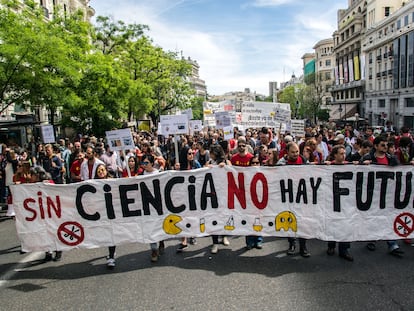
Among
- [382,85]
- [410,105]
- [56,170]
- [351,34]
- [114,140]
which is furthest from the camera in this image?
[351,34]

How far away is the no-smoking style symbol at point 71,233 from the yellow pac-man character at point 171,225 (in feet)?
4.05

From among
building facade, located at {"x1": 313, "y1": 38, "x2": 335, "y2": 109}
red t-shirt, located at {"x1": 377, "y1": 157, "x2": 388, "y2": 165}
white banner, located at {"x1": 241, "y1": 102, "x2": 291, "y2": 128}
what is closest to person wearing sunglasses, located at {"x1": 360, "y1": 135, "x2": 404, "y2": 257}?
red t-shirt, located at {"x1": 377, "y1": 157, "x2": 388, "y2": 165}

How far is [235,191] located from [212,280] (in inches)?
55.4

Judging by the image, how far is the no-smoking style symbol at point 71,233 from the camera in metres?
5.43

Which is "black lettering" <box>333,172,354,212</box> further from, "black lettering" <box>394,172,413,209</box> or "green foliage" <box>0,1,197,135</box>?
"green foliage" <box>0,1,197,135</box>

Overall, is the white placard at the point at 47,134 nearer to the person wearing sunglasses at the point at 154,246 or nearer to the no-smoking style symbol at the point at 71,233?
the person wearing sunglasses at the point at 154,246

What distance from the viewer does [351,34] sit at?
6562cm

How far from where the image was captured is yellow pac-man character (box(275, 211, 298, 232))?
5434 mm

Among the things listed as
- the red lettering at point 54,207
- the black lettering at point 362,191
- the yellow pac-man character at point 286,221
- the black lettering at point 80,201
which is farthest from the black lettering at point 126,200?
the black lettering at point 362,191

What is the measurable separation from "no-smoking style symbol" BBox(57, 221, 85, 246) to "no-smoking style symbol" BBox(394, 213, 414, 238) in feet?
15.3

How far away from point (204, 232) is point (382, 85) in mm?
56184

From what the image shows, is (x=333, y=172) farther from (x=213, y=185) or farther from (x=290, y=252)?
(x=213, y=185)

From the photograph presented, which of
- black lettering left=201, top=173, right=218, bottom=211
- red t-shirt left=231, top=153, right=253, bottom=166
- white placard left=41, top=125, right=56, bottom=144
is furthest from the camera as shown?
white placard left=41, top=125, right=56, bottom=144

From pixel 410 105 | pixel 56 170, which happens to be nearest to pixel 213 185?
pixel 56 170
